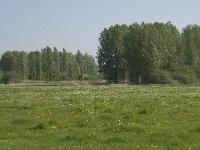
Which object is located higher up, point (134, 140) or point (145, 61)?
point (145, 61)

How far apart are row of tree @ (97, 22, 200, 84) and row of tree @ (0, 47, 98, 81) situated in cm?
4268

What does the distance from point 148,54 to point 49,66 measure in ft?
213

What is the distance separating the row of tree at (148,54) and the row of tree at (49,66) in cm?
4268

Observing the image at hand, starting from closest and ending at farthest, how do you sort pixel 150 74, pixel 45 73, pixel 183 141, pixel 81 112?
pixel 183 141
pixel 81 112
pixel 150 74
pixel 45 73

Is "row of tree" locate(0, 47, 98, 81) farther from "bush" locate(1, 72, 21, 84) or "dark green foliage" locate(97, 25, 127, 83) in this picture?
"dark green foliage" locate(97, 25, 127, 83)

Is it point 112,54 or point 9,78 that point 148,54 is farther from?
point 9,78

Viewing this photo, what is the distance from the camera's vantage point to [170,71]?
102m

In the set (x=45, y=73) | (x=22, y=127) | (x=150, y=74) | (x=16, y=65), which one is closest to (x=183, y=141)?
(x=22, y=127)

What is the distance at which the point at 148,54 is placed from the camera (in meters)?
99.8

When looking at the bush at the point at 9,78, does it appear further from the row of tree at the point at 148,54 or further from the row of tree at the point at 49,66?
the row of tree at the point at 148,54

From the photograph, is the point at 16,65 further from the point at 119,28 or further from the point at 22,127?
the point at 22,127

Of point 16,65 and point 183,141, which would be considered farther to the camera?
point 16,65

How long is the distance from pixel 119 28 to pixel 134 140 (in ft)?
328

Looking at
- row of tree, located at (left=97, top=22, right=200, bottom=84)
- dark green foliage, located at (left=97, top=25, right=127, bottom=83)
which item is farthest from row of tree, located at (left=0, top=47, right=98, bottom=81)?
row of tree, located at (left=97, top=22, right=200, bottom=84)
